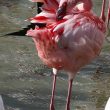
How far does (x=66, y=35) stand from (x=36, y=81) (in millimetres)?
1236

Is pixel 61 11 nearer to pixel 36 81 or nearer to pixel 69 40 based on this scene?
pixel 69 40

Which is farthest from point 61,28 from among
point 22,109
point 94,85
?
point 94,85

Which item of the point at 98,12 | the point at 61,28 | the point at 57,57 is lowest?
the point at 98,12

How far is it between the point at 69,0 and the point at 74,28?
0.23 meters

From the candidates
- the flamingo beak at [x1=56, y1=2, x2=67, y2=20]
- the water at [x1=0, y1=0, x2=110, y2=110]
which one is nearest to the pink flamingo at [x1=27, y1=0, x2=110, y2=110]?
the flamingo beak at [x1=56, y1=2, x2=67, y2=20]

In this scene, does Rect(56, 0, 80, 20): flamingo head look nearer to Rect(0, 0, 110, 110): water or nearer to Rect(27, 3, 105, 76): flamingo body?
Rect(27, 3, 105, 76): flamingo body

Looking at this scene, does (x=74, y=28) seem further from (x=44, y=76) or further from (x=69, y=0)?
(x=44, y=76)

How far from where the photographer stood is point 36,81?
4543 millimetres

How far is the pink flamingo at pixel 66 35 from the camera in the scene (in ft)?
11.2

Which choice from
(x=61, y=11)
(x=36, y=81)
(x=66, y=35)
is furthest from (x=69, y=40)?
(x=36, y=81)

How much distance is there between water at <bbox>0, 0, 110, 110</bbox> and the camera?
4121mm

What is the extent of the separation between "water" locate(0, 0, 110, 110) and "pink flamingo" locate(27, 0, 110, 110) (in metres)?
0.60

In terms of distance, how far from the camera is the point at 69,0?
3.53 m

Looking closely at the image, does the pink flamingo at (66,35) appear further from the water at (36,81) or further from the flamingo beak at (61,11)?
the water at (36,81)
